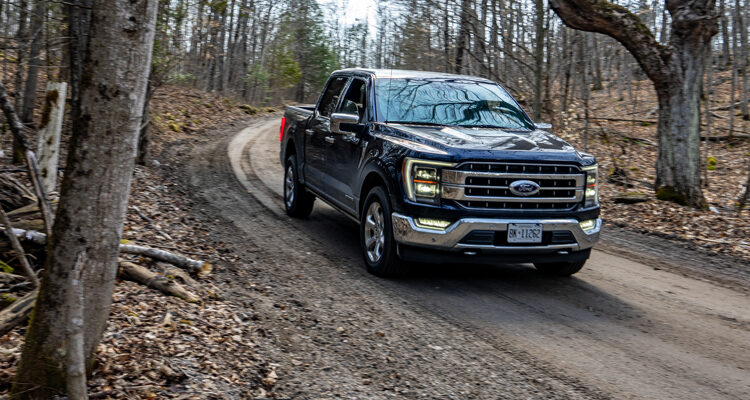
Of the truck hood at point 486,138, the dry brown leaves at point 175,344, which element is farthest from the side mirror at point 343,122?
the dry brown leaves at point 175,344

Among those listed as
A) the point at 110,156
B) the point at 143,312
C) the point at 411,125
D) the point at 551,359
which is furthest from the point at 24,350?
the point at 411,125

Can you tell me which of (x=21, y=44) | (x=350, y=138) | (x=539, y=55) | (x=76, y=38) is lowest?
(x=350, y=138)

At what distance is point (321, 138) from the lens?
8.35 meters

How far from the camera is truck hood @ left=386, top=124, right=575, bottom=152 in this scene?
5.92 m

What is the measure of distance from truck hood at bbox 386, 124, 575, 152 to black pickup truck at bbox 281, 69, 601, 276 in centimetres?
1

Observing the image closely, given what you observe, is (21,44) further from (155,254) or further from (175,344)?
(175,344)

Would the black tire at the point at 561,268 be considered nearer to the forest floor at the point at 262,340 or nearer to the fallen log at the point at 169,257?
the forest floor at the point at 262,340

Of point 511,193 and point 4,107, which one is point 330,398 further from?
point 4,107

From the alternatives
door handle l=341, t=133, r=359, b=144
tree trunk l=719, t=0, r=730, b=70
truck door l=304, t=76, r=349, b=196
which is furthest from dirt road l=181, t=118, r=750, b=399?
tree trunk l=719, t=0, r=730, b=70

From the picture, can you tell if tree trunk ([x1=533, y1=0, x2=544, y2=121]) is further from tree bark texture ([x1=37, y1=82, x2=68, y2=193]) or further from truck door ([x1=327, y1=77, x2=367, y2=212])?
tree bark texture ([x1=37, y1=82, x2=68, y2=193])

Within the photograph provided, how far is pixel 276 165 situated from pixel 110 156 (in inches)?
442

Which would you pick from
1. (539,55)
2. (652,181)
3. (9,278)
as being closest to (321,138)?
(9,278)

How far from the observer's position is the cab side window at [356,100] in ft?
24.3

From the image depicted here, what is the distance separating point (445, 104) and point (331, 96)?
6.55ft
